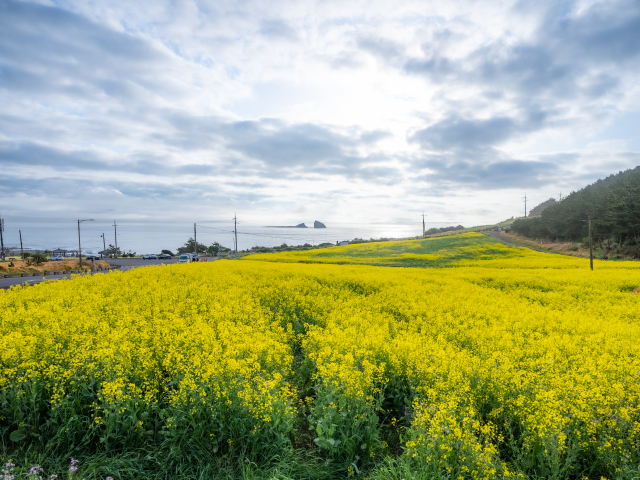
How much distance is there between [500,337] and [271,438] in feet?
20.5

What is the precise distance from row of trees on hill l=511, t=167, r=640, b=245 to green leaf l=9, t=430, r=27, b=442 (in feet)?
217

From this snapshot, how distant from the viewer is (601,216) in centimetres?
5988

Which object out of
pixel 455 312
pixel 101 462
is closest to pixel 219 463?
pixel 101 462

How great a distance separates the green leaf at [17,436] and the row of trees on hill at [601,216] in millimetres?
66283

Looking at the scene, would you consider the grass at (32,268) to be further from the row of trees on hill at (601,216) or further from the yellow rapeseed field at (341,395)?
the row of trees on hill at (601,216)

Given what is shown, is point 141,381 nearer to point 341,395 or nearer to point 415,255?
point 341,395

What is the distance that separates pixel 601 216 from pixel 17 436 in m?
81.7

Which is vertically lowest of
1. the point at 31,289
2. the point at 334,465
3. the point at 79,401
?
the point at 334,465

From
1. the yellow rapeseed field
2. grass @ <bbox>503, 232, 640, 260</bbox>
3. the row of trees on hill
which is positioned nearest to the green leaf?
the yellow rapeseed field

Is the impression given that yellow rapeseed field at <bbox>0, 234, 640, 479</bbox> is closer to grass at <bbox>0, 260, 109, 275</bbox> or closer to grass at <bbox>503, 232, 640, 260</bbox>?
grass at <bbox>0, 260, 109, 275</bbox>

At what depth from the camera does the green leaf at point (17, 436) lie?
4.26 m

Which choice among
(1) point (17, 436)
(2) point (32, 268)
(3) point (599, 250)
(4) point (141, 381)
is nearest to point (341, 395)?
(4) point (141, 381)

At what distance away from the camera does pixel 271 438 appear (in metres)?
4.48

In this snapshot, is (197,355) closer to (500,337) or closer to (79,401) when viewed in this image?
(79,401)
